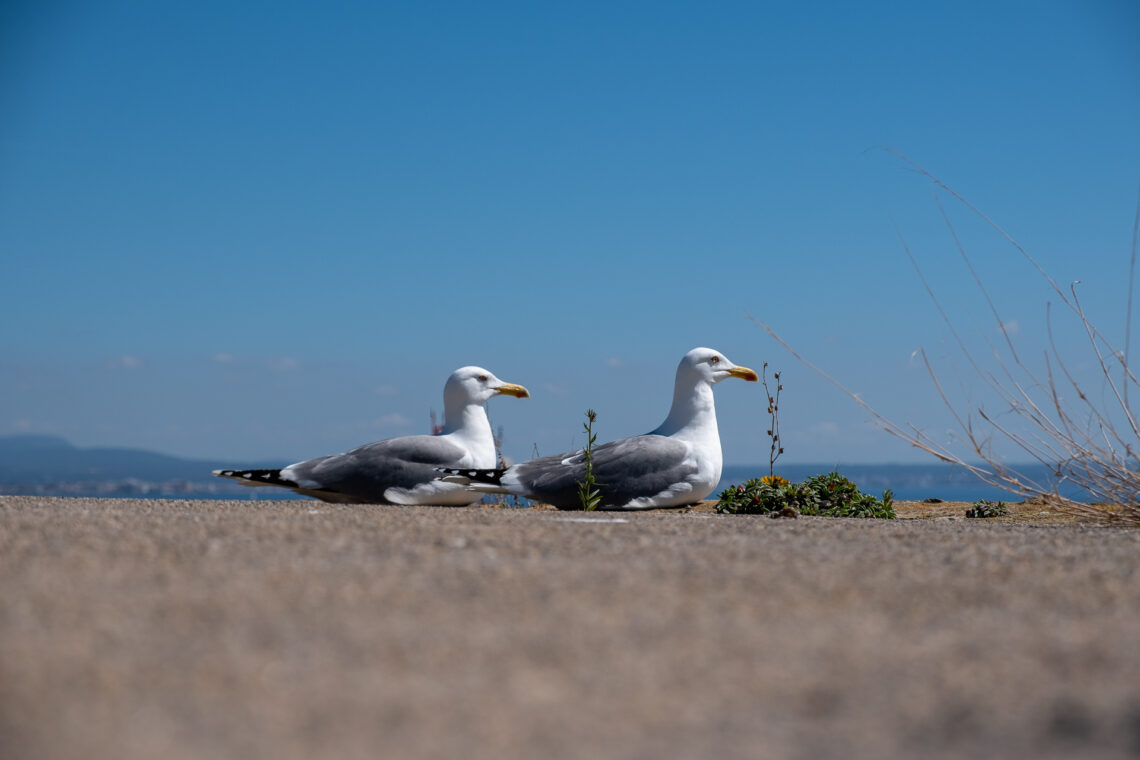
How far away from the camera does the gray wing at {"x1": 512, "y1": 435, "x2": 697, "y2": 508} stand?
7422 mm

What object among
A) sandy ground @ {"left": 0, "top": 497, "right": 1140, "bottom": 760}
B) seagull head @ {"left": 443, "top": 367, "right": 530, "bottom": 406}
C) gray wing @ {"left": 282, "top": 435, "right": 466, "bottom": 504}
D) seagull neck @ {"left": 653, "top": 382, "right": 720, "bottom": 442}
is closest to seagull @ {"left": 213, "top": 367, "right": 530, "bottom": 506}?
gray wing @ {"left": 282, "top": 435, "right": 466, "bottom": 504}

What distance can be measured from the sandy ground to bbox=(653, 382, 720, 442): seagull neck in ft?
13.2

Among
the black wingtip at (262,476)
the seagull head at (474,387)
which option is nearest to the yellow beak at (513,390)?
the seagull head at (474,387)

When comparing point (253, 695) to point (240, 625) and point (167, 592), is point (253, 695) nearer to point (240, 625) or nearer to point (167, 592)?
point (240, 625)

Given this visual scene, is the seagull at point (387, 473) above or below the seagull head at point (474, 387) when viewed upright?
below

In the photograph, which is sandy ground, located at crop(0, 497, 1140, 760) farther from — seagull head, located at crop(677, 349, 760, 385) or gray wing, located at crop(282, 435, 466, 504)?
seagull head, located at crop(677, 349, 760, 385)

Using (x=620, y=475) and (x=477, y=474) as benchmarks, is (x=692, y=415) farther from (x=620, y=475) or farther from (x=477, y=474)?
(x=477, y=474)

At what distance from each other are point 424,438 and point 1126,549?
16.3 feet

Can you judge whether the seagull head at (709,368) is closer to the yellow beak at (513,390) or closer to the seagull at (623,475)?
the seagull at (623,475)

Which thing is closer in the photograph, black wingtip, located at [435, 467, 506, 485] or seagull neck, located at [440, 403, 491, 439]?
black wingtip, located at [435, 467, 506, 485]

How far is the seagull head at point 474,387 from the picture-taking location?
8289 mm

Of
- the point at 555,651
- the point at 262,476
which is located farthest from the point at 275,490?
the point at 555,651

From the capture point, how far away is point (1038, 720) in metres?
1.99

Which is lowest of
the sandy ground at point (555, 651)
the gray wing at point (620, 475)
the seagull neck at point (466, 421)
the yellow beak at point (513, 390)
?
the sandy ground at point (555, 651)
